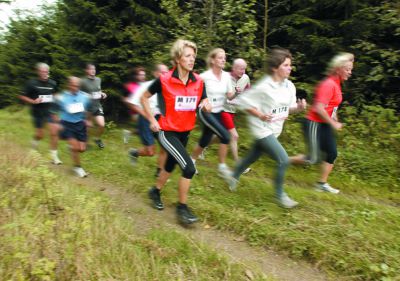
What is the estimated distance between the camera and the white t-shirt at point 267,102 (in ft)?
16.0

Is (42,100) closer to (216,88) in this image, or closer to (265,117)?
(216,88)

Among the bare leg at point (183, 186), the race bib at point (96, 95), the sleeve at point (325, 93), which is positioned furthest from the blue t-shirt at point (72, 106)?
the sleeve at point (325, 93)

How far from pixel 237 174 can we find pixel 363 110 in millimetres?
4037

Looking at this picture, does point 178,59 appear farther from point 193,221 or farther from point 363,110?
point 363,110

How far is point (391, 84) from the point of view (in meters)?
8.78

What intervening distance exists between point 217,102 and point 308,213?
2.19m

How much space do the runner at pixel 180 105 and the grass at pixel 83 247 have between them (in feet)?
2.34

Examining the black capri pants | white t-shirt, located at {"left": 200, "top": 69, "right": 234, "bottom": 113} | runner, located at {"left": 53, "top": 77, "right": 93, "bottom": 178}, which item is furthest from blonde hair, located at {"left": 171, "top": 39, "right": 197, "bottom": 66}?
runner, located at {"left": 53, "top": 77, "right": 93, "bottom": 178}

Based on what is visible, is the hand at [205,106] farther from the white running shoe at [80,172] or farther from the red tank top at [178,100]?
the white running shoe at [80,172]

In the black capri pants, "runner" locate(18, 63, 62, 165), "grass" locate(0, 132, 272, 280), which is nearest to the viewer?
"grass" locate(0, 132, 272, 280)

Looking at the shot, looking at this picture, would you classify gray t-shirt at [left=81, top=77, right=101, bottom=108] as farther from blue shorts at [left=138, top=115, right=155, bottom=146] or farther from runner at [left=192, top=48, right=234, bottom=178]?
runner at [left=192, top=48, right=234, bottom=178]

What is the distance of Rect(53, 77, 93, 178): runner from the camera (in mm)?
6891

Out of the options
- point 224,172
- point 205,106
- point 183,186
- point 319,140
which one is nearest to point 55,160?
point 224,172

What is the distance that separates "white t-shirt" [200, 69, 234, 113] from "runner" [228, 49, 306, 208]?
3.60 ft
